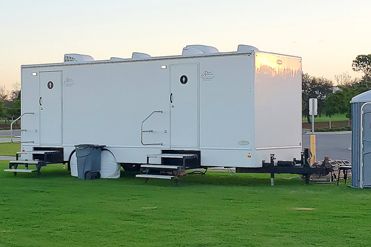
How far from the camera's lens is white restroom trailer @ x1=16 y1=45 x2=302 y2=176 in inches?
630

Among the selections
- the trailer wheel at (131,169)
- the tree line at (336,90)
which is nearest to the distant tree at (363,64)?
the tree line at (336,90)

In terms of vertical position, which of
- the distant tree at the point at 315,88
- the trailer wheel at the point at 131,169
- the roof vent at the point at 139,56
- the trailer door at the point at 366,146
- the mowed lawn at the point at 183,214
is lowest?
the mowed lawn at the point at 183,214

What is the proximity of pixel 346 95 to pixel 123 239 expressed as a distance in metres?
60.9

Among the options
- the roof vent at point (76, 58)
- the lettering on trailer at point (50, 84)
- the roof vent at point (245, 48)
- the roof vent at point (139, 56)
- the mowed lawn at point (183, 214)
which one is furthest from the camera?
the lettering on trailer at point (50, 84)

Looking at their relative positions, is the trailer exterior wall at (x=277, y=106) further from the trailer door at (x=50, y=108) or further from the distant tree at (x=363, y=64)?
the distant tree at (x=363, y=64)

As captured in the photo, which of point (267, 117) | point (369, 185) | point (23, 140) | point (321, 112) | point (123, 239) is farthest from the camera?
point (321, 112)

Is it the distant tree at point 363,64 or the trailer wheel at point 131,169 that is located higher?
the distant tree at point 363,64

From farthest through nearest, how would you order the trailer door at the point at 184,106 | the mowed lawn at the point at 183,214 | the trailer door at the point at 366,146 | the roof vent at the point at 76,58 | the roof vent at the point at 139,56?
the roof vent at the point at 76,58, the roof vent at the point at 139,56, the trailer door at the point at 184,106, the trailer door at the point at 366,146, the mowed lawn at the point at 183,214

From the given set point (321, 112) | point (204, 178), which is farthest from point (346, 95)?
point (204, 178)

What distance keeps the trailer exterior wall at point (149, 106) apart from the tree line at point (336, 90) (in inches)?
1860

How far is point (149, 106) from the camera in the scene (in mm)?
17484

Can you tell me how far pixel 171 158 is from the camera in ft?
55.2

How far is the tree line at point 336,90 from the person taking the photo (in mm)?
67812

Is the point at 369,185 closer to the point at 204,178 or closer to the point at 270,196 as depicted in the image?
the point at 270,196
